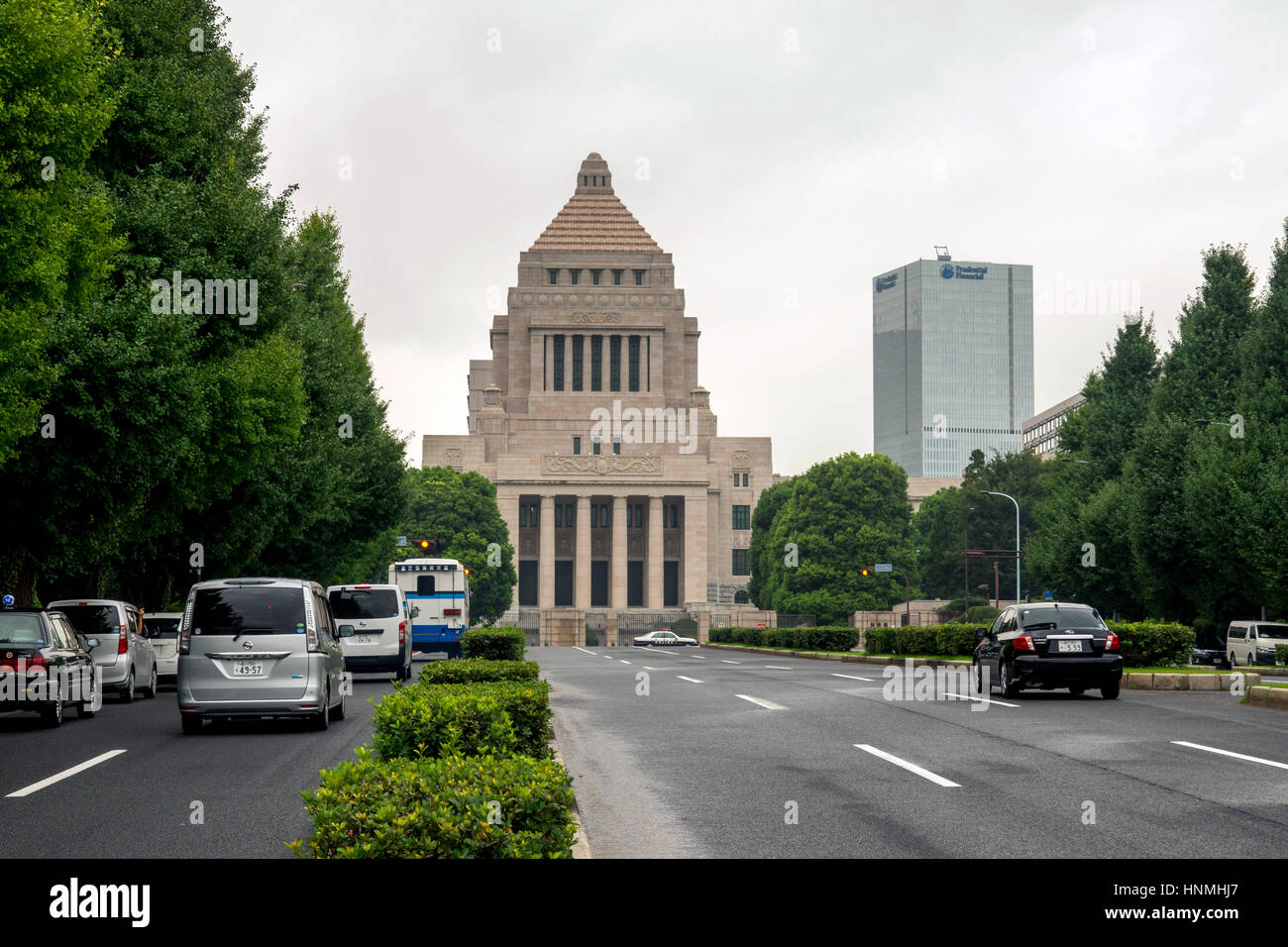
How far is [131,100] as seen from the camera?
2439cm

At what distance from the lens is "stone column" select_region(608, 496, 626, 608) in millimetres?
109562

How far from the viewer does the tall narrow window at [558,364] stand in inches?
4694

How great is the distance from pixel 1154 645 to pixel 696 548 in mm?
84117

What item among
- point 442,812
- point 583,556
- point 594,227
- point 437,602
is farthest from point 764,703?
point 594,227

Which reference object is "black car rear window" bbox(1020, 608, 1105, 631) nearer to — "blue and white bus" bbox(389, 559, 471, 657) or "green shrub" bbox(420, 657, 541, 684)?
"green shrub" bbox(420, 657, 541, 684)

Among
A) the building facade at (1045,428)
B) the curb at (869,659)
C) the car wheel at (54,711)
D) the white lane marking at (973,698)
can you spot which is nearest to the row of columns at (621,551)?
the curb at (869,659)

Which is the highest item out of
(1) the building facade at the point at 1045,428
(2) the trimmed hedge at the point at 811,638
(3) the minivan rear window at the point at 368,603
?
(1) the building facade at the point at 1045,428

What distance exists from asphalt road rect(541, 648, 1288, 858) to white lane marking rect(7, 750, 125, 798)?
4.64 metres

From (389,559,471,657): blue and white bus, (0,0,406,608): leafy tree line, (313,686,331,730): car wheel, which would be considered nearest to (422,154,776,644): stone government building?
(389,559,471,657): blue and white bus

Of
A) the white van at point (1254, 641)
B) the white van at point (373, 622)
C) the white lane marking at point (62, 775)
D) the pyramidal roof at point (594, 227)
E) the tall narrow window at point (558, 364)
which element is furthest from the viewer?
the pyramidal roof at point (594, 227)

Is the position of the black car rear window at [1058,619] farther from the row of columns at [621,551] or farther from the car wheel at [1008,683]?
the row of columns at [621,551]

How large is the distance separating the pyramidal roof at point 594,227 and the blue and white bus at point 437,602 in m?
87.3
